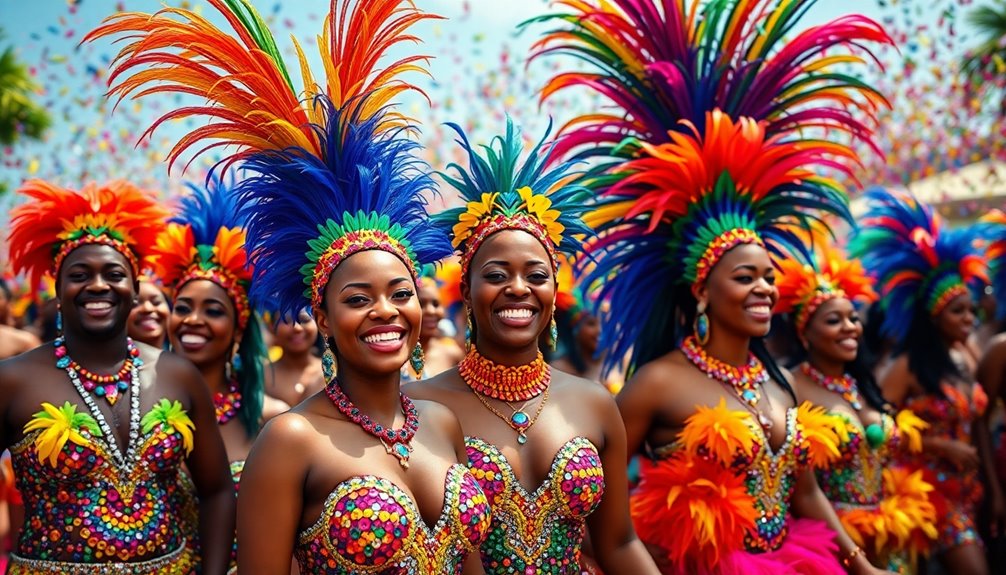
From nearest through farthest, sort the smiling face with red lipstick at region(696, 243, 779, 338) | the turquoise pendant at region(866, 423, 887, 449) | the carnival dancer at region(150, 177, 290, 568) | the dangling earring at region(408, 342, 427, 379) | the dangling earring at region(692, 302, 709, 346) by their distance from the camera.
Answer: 1. the dangling earring at region(408, 342, 427, 379)
2. the smiling face with red lipstick at region(696, 243, 779, 338)
3. the dangling earring at region(692, 302, 709, 346)
4. the carnival dancer at region(150, 177, 290, 568)
5. the turquoise pendant at region(866, 423, 887, 449)

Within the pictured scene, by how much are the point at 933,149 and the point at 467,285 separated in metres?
8.88

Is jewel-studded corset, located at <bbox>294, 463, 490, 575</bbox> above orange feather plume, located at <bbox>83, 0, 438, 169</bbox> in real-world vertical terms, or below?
below

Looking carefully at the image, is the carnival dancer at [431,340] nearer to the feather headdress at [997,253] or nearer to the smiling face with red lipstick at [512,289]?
the smiling face with red lipstick at [512,289]

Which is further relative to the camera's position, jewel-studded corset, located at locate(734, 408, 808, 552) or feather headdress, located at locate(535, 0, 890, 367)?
feather headdress, located at locate(535, 0, 890, 367)

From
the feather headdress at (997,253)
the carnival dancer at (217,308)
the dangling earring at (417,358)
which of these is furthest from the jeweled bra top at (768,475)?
the feather headdress at (997,253)

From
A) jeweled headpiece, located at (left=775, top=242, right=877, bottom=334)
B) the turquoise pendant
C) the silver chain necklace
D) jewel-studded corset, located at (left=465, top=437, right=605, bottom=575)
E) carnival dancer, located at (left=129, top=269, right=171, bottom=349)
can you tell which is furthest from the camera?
jeweled headpiece, located at (left=775, top=242, right=877, bottom=334)

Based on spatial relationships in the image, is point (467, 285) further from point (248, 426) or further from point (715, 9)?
point (715, 9)

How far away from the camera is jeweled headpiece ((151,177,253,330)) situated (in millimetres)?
4625

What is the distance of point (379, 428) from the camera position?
282 centimetres

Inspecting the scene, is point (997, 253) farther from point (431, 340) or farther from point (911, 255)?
point (431, 340)

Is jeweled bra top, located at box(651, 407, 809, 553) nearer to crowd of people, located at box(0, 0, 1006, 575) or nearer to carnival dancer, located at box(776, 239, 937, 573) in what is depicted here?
crowd of people, located at box(0, 0, 1006, 575)

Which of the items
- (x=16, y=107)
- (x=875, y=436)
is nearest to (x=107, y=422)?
(x=875, y=436)

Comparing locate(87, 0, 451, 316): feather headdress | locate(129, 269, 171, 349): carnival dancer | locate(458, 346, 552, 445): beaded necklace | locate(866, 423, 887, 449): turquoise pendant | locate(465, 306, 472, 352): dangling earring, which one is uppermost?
locate(87, 0, 451, 316): feather headdress

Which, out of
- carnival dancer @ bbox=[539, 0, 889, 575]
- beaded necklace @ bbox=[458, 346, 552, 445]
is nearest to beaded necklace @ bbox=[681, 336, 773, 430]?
carnival dancer @ bbox=[539, 0, 889, 575]
